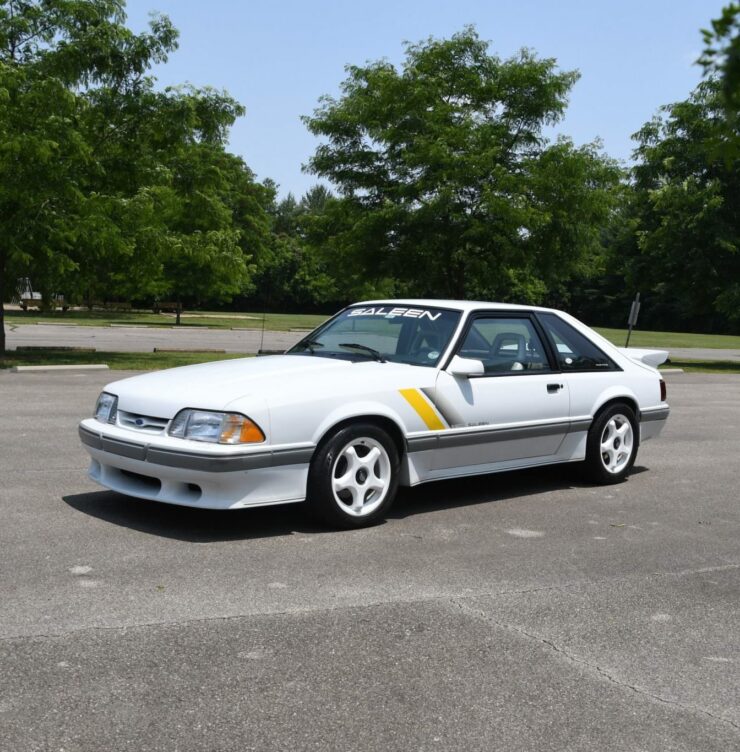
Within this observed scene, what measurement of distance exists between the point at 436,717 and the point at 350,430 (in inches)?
110

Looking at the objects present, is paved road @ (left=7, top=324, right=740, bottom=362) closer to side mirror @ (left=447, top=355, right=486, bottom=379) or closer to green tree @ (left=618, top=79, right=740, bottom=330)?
green tree @ (left=618, top=79, right=740, bottom=330)

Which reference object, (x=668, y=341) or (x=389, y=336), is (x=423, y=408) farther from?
(x=668, y=341)

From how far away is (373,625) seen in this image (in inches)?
175

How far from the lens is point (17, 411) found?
11.6 meters

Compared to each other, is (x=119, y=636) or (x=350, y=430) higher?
(x=350, y=430)

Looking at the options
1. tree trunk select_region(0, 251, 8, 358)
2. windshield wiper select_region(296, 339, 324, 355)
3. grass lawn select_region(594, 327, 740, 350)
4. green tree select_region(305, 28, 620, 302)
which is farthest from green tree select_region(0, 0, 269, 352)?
grass lawn select_region(594, 327, 740, 350)

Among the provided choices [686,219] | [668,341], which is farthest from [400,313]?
[668,341]

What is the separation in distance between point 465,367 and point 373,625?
2.64 meters

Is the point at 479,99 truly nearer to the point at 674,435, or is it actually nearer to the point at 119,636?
the point at 674,435

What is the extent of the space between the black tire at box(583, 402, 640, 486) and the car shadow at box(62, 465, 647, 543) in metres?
0.20

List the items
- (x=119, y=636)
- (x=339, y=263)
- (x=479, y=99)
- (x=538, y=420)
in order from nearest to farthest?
(x=119, y=636), (x=538, y=420), (x=479, y=99), (x=339, y=263)

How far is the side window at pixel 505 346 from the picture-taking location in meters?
7.19

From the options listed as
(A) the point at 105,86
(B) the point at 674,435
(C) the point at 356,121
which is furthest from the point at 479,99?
(B) the point at 674,435

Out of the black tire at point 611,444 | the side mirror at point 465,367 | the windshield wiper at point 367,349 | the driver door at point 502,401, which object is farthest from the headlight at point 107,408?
the black tire at point 611,444
